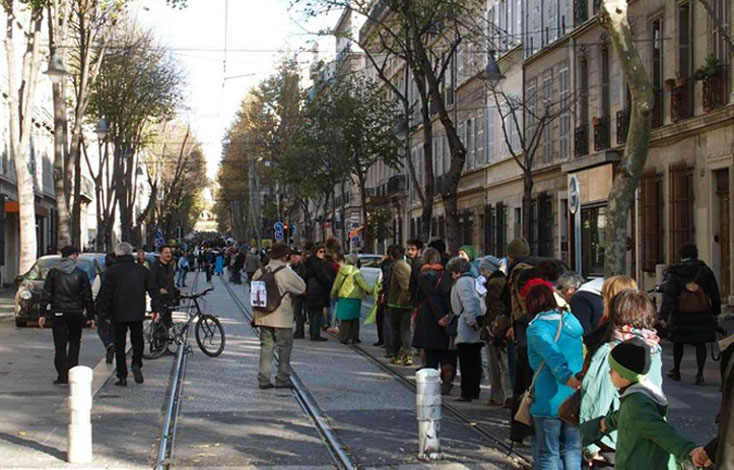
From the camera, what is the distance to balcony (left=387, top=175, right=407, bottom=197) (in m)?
66.0

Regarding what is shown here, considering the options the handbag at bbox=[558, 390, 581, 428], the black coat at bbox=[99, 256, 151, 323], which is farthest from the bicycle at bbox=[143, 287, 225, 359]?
the handbag at bbox=[558, 390, 581, 428]

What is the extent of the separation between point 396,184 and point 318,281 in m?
43.7

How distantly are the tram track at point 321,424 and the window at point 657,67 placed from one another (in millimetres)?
14418

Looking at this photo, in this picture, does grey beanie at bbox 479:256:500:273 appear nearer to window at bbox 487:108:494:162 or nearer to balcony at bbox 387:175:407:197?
window at bbox 487:108:494:162

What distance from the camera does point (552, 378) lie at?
25.9 ft

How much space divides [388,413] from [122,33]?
33.2 m

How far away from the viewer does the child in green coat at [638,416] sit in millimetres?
5219

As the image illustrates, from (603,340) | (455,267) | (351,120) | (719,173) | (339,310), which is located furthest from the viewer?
(351,120)

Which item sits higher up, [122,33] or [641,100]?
[122,33]

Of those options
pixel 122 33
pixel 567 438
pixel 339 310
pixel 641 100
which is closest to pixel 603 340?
pixel 567 438

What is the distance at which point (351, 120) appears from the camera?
5188 cm

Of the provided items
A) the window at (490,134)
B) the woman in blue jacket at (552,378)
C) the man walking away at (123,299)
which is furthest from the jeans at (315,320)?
the window at (490,134)

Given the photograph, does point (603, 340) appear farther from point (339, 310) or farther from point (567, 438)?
point (339, 310)

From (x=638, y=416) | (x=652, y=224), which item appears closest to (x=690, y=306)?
(x=638, y=416)
